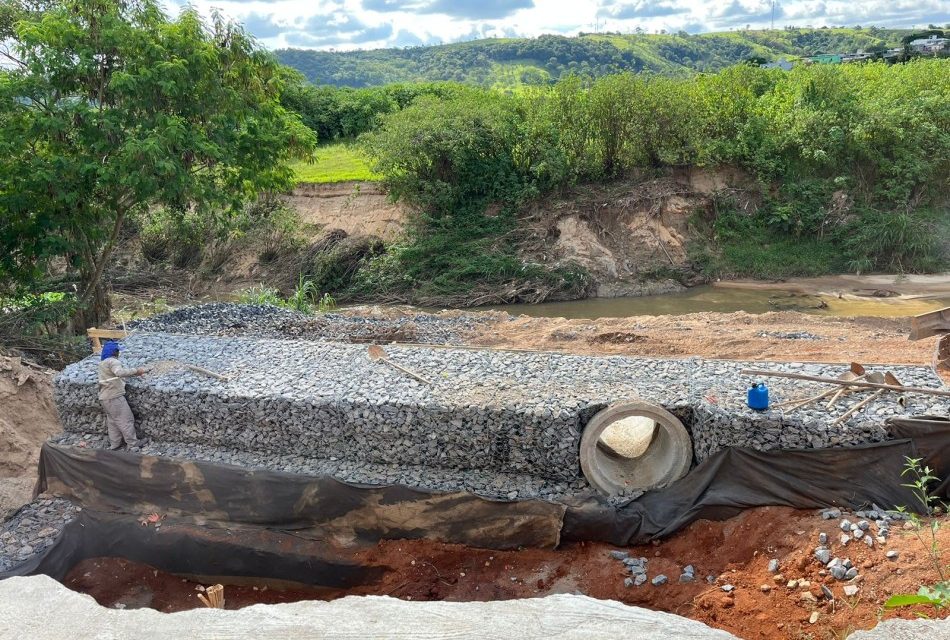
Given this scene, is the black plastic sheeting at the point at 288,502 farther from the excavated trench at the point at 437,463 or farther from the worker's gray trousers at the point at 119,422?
the worker's gray trousers at the point at 119,422

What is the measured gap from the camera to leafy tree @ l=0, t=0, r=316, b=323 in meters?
12.1

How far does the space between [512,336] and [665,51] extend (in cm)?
8000

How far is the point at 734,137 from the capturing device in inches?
980

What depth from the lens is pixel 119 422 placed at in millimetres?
9594

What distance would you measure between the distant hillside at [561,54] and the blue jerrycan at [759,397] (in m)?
65.9

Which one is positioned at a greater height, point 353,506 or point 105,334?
point 105,334

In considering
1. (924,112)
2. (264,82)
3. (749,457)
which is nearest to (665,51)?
(924,112)

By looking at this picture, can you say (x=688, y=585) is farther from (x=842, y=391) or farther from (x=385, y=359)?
(x=385, y=359)

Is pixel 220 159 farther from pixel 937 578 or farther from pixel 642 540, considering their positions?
pixel 937 578

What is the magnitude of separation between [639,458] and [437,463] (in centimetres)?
282

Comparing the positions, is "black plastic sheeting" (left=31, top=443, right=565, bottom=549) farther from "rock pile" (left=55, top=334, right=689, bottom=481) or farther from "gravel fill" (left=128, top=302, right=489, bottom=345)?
"gravel fill" (left=128, top=302, right=489, bottom=345)

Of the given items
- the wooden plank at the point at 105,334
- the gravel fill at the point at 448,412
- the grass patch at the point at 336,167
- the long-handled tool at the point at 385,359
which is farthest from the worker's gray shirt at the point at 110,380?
the grass patch at the point at 336,167

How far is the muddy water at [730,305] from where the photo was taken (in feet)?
63.7

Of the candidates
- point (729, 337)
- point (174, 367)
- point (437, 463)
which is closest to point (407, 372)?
point (437, 463)
